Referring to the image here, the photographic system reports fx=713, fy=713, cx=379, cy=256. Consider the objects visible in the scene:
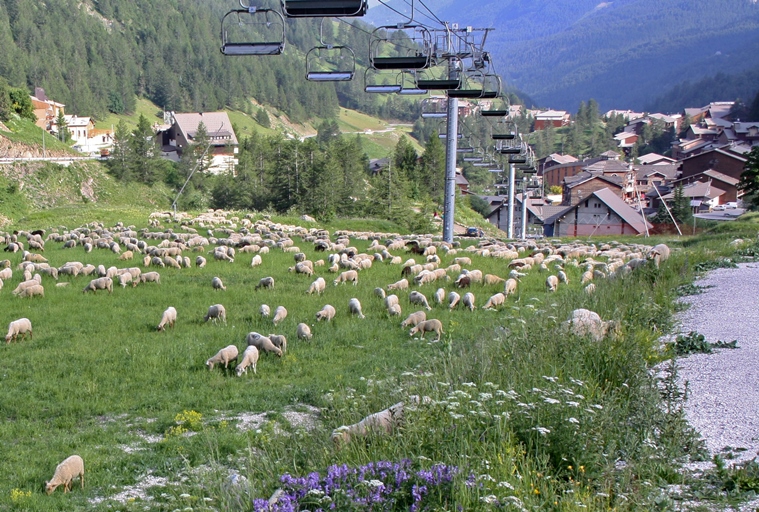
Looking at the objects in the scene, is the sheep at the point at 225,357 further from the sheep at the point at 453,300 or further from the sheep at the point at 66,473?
the sheep at the point at 453,300

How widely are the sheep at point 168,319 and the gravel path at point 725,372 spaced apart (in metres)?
9.31

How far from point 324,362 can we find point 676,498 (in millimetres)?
6872

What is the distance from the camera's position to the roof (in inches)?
4469

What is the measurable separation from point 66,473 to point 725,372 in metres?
8.11

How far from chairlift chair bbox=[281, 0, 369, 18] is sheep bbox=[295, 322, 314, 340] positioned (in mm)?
5546

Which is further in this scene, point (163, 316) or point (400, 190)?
point (400, 190)

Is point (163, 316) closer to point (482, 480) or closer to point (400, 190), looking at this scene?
point (482, 480)

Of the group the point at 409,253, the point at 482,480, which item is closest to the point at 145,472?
the point at 482,480

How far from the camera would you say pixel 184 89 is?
155625 millimetres

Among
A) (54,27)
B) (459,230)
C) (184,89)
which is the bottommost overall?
(459,230)

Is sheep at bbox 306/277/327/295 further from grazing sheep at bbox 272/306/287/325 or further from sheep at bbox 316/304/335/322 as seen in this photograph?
grazing sheep at bbox 272/306/287/325

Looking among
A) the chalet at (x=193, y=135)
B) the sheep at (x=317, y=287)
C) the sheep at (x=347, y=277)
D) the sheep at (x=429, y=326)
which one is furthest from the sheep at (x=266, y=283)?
the chalet at (x=193, y=135)

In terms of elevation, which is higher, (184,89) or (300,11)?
(184,89)

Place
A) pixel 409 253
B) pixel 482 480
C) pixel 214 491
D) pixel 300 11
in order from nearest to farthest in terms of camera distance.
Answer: pixel 482 480
pixel 214 491
pixel 300 11
pixel 409 253
